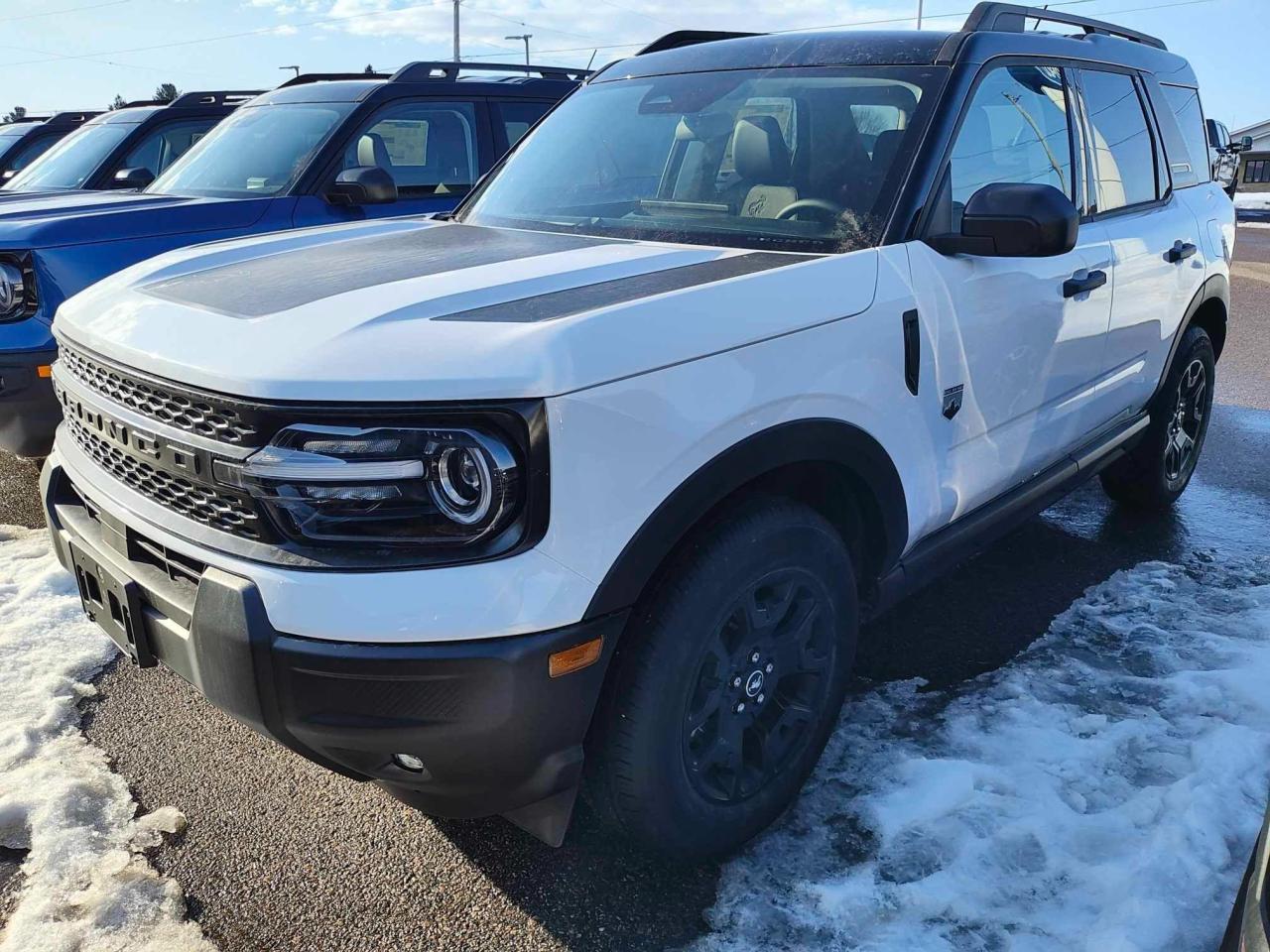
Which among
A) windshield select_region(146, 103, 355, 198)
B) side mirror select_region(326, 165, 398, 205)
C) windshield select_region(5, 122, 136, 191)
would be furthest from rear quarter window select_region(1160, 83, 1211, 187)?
windshield select_region(5, 122, 136, 191)

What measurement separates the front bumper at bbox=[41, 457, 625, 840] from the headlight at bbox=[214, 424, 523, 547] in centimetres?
15

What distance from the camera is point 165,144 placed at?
829cm

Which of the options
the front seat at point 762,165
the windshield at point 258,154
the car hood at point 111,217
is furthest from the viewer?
the windshield at point 258,154

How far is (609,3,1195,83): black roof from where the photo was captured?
117 inches

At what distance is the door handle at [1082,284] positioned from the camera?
316cm

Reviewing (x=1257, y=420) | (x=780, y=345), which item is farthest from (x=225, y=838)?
(x=1257, y=420)

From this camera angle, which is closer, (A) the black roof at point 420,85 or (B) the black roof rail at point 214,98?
(A) the black roof at point 420,85

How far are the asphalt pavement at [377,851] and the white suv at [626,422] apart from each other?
0.28 meters

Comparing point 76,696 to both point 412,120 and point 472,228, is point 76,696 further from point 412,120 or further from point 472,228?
point 412,120

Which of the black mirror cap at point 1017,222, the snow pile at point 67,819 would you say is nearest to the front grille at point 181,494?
A: the snow pile at point 67,819

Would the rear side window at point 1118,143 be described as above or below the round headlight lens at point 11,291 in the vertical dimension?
above

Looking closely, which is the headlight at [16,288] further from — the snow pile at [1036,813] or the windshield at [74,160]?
the snow pile at [1036,813]

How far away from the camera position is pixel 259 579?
1.85 meters

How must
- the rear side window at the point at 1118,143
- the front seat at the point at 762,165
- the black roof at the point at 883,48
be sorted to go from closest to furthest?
the front seat at the point at 762,165 → the black roof at the point at 883,48 → the rear side window at the point at 1118,143
